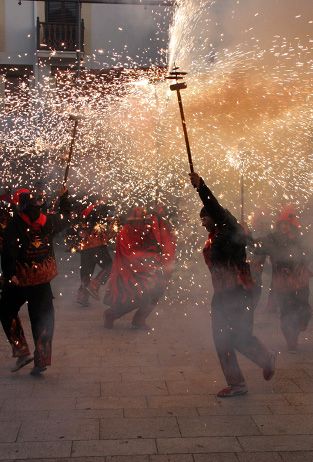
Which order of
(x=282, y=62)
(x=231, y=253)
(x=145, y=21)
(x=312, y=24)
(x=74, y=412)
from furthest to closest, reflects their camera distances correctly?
1. (x=145, y=21)
2. (x=282, y=62)
3. (x=312, y=24)
4. (x=231, y=253)
5. (x=74, y=412)

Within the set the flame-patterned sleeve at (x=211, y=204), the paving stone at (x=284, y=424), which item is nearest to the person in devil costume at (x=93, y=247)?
the flame-patterned sleeve at (x=211, y=204)

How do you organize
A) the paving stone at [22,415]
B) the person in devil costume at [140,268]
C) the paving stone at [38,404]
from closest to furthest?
the paving stone at [22,415] → the paving stone at [38,404] → the person in devil costume at [140,268]

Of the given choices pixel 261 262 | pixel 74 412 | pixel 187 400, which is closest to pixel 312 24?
→ pixel 261 262

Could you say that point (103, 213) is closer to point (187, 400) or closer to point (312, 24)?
point (312, 24)

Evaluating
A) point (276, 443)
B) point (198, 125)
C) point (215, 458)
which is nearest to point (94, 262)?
point (198, 125)

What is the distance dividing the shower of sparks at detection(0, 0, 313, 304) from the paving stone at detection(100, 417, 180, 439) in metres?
3.81

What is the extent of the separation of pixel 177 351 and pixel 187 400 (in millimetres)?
1431

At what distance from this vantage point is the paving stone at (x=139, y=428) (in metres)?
4.48

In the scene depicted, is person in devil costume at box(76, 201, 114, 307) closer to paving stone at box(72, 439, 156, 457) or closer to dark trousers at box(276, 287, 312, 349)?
dark trousers at box(276, 287, 312, 349)

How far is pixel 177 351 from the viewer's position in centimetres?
663

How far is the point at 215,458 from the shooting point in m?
4.12

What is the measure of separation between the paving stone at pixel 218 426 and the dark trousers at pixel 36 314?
155 centimetres

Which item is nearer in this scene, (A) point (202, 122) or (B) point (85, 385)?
(B) point (85, 385)

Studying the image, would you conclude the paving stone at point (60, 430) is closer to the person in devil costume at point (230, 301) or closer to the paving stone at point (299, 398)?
the person in devil costume at point (230, 301)
